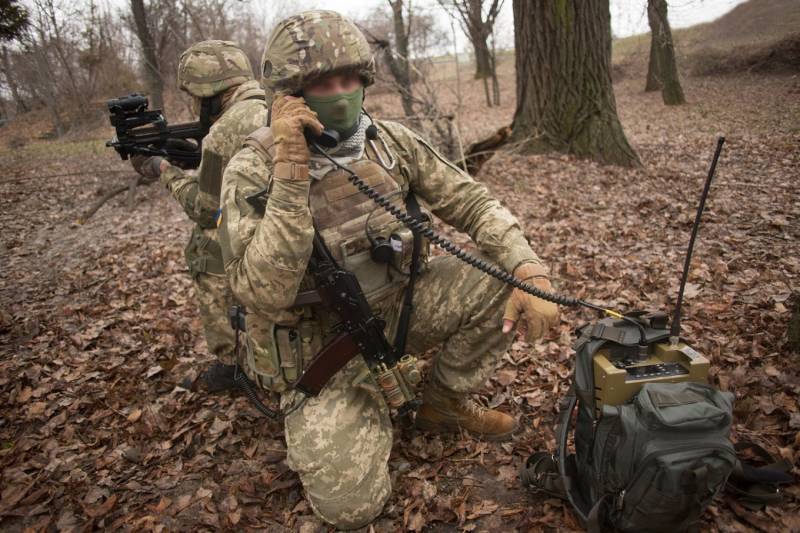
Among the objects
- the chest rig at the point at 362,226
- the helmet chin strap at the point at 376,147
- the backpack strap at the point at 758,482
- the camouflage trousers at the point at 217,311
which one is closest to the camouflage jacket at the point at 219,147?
the camouflage trousers at the point at 217,311

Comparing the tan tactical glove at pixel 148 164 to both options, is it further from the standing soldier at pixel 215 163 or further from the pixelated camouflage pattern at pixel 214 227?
the pixelated camouflage pattern at pixel 214 227

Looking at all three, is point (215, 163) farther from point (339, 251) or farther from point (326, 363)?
point (326, 363)

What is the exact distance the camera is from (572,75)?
7473mm

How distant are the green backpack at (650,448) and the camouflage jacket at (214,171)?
2669 mm

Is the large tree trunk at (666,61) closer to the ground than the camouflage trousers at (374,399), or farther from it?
farther from it

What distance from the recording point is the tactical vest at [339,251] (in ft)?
8.46

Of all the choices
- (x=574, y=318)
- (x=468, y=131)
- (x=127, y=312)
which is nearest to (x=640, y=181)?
(x=574, y=318)

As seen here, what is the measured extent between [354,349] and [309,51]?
1536 mm

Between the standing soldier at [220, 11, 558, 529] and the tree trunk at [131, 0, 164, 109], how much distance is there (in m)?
12.7

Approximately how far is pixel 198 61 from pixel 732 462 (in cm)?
413

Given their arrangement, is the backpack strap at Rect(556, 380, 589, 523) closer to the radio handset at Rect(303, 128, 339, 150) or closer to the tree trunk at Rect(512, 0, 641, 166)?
the radio handset at Rect(303, 128, 339, 150)

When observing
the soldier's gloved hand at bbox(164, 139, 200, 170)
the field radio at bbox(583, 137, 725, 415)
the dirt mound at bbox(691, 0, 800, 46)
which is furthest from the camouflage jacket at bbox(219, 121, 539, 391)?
the dirt mound at bbox(691, 0, 800, 46)

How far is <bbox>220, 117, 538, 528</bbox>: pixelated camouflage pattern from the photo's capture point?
2291 mm

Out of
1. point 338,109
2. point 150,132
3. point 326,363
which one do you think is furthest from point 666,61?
point 326,363
